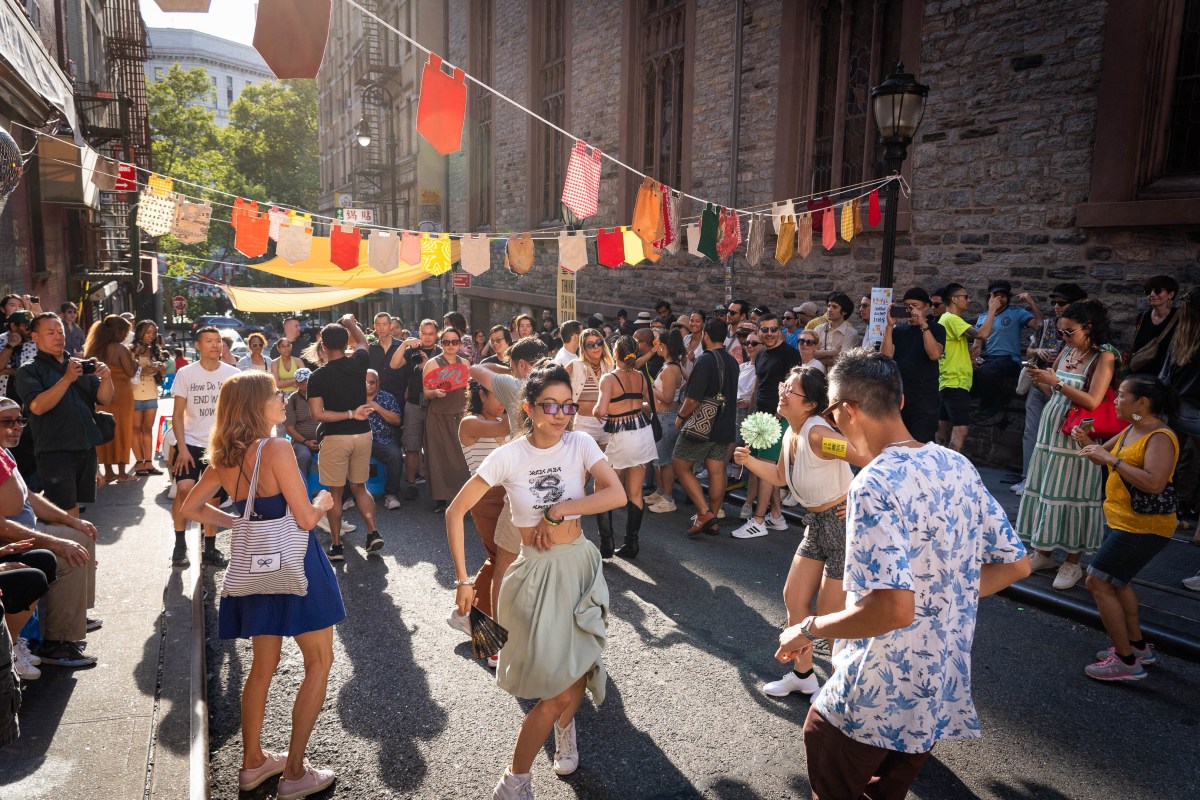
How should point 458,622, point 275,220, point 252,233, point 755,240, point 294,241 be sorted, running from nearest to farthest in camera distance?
point 458,622 < point 252,233 < point 275,220 < point 294,241 < point 755,240

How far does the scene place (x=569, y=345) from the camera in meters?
8.01

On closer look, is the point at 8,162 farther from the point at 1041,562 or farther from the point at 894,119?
the point at 1041,562

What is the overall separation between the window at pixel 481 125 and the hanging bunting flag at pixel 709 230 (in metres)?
13.5

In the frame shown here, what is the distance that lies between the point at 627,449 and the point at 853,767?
14.2 feet

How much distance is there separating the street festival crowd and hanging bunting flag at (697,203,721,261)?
1439 mm

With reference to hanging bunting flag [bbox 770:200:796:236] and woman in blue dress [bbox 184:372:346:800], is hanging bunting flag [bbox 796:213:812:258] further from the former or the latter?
woman in blue dress [bbox 184:372:346:800]

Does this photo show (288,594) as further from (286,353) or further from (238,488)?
(286,353)

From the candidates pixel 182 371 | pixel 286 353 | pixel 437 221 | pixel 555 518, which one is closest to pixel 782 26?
pixel 286 353

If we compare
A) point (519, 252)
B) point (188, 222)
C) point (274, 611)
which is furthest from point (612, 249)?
point (274, 611)

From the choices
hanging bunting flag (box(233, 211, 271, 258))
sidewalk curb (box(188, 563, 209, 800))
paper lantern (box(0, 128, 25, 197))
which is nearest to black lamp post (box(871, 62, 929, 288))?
sidewalk curb (box(188, 563, 209, 800))

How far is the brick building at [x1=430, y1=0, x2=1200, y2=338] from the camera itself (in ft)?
26.7

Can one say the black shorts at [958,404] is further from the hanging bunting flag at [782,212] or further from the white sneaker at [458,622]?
the white sneaker at [458,622]

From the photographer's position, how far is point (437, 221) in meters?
28.7

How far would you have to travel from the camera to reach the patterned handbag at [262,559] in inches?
133
